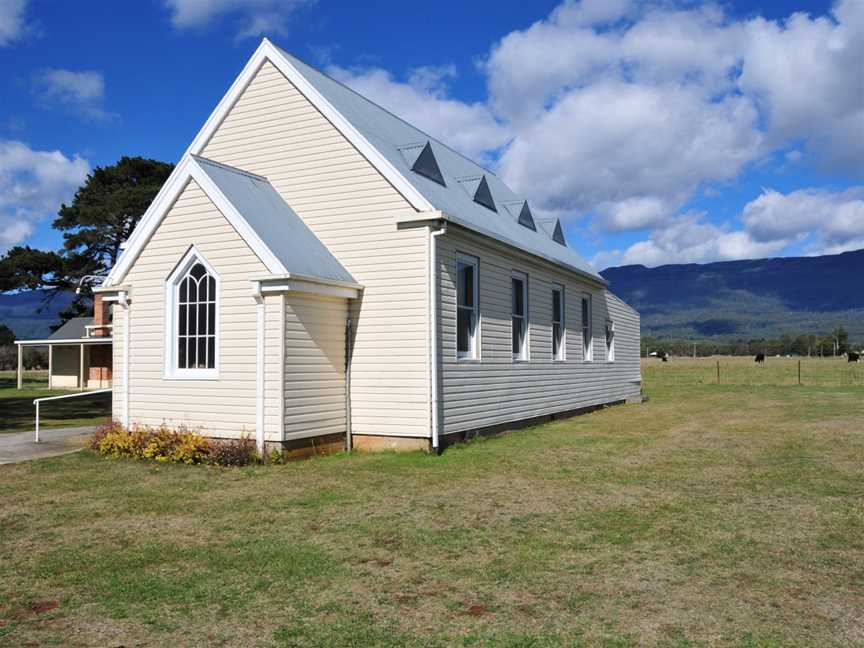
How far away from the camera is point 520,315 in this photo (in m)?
17.2

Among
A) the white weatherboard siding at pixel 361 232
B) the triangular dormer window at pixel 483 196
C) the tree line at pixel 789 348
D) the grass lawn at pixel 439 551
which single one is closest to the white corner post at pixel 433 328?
the white weatherboard siding at pixel 361 232

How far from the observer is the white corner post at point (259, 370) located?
11.9 metres

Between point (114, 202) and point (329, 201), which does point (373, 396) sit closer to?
point (329, 201)

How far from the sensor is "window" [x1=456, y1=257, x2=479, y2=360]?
1441cm

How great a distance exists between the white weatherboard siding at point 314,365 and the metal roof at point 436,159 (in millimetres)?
2890

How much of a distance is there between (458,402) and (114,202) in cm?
3064

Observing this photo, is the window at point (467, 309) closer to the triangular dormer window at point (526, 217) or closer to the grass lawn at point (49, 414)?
the triangular dormer window at point (526, 217)

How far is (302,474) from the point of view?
10945 mm

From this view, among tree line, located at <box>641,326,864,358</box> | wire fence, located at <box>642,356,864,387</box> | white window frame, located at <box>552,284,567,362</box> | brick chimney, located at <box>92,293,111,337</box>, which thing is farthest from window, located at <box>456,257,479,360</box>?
tree line, located at <box>641,326,864,358</box>

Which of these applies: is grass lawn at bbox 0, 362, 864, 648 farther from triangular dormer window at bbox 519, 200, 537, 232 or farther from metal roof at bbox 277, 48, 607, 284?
Answer: triangular dormer window at bbox 519, 200, 537, 232

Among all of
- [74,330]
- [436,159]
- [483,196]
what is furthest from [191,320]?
[74,330]

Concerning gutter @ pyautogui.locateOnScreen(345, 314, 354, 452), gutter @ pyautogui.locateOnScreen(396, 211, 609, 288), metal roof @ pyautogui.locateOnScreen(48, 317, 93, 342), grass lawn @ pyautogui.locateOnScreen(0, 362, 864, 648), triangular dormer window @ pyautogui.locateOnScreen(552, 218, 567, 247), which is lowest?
grass lawn @ pyautogui.locateOnScreen(0, 362, 864, 648)

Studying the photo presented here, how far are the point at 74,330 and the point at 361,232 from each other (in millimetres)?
33559

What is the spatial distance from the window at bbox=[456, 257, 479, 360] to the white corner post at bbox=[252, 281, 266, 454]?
4041 millimetres
